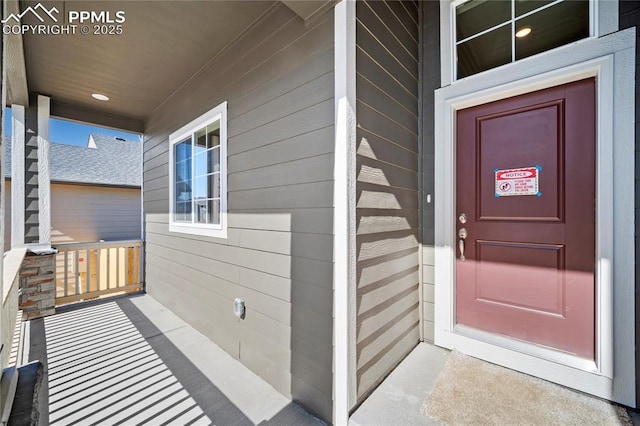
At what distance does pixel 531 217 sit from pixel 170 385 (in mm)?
2930

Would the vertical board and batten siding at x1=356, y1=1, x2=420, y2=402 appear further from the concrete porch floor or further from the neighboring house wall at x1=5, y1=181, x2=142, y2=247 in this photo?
the neighboring house wall at x1=5, y1=181, x2=142, y2=247

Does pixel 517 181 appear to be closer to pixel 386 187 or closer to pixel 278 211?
pixel 386 187

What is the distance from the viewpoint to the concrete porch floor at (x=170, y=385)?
169 cm

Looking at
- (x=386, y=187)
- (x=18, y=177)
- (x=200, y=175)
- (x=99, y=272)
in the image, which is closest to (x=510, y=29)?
(x=386, y=187)

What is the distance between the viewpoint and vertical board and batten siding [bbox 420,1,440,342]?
2389 mm

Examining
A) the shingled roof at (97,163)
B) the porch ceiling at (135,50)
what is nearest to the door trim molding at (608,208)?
the porch ceiling at (135,50)

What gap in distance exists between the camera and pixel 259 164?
218 cm

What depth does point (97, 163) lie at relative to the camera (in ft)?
26.9

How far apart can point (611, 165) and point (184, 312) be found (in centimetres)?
401

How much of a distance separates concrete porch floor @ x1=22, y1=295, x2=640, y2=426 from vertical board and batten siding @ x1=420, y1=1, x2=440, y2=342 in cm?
39

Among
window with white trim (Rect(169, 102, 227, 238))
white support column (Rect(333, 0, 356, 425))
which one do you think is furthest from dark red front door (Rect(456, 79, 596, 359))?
window with white trim (Rect(169, 102, 227, 238))

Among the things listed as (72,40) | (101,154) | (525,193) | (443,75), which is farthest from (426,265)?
(101,154)

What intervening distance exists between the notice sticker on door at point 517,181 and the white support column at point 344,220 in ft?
4.26

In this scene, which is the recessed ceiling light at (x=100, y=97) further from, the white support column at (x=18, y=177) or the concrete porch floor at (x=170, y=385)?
the concrete porch floor at (x=170, y=385)
